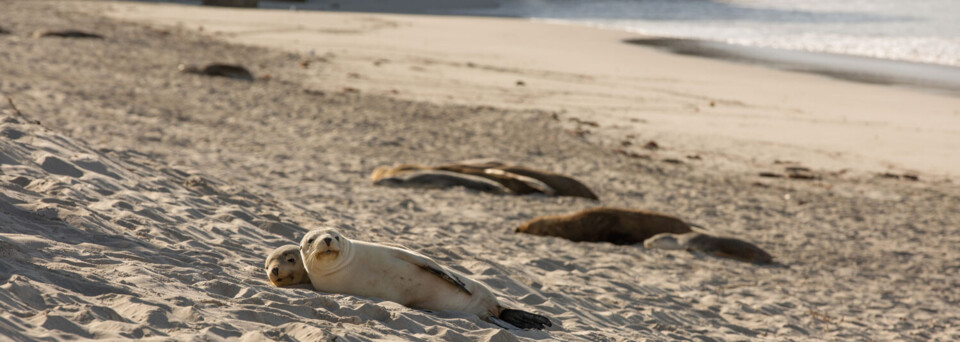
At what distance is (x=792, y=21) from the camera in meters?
33.5

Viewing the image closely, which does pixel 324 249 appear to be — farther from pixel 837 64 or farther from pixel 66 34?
pixel 837 64

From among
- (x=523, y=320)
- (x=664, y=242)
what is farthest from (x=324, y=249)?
(x=664, y=242)

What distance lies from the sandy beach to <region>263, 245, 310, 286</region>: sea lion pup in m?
0.08

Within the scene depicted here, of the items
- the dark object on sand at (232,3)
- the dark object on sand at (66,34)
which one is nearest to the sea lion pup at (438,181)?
the dark object on sand at (66,34)

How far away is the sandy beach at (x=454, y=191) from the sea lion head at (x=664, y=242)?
0.12 meters

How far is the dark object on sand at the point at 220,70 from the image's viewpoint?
579 inches

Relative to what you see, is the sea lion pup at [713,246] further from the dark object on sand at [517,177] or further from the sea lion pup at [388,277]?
the sea lion pup at [388,277]

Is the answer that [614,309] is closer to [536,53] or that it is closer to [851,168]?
[851,168]

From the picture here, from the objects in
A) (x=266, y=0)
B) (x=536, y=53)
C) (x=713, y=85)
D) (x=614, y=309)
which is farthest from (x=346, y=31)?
(x=614, y=309)

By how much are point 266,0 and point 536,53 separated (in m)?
21.2

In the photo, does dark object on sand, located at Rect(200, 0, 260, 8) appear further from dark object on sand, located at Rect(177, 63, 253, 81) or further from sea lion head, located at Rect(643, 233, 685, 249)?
sea lion head, located at Rect(643, 233, 685, 249)

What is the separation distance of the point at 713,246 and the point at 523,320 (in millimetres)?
3237

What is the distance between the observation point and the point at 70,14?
23156 millimetres

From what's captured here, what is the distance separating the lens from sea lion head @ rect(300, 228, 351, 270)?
397 centimetres
